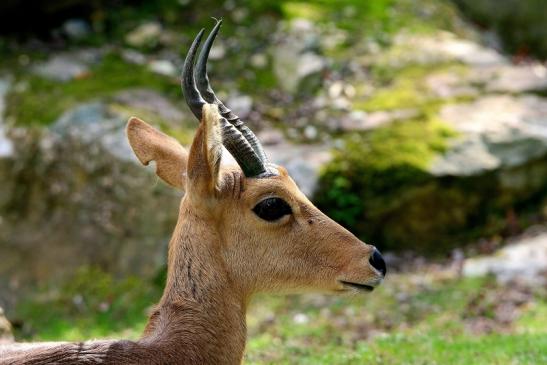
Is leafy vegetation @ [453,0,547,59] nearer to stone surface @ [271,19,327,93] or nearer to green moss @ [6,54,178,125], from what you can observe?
stone surface @ [271,19,327,93]

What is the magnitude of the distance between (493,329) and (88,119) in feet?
19.8

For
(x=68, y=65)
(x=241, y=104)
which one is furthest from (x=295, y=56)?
(x=68, y=65)

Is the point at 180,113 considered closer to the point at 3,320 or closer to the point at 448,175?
the point at 448,175

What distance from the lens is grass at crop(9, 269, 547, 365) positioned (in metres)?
7.89

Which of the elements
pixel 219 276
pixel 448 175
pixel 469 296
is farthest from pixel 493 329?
pixel 219 276

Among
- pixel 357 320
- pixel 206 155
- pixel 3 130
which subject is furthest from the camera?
pixel 3 130

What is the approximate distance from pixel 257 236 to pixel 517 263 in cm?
630

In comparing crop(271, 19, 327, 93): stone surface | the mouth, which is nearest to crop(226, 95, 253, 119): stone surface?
crop(271, 19, 327, 93): stone surface

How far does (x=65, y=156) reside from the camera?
12070 millimetres

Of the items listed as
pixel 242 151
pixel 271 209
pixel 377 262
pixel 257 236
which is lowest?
pixel 377 262

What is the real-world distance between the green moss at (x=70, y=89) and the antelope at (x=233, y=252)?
7385 mm

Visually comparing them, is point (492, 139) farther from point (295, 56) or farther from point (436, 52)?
point (295, 56)

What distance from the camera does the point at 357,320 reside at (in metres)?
10.1

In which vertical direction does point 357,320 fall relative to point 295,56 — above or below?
below
